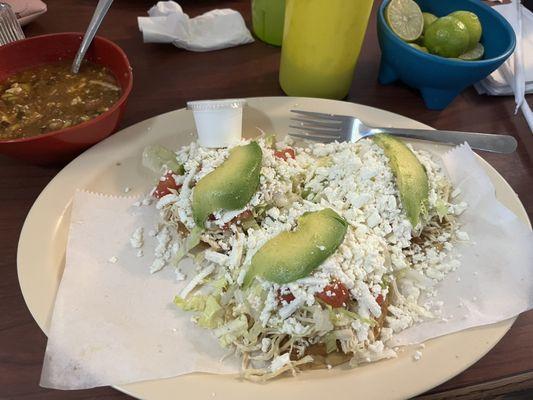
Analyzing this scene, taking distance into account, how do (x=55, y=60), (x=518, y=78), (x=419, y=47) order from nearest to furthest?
(x=55, y=60) → (x=419, y=47) → (x=518, y=78)

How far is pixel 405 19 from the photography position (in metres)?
1.86

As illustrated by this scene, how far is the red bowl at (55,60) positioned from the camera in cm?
138

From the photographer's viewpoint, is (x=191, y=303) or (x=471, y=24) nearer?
(x=191, y=303)

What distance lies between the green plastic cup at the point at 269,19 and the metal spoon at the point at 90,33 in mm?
659

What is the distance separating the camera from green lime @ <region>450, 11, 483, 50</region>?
182 cm

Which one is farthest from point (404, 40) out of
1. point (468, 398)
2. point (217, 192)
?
point (468, 398)

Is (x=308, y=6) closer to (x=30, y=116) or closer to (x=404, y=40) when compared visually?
(x=404, y=40)

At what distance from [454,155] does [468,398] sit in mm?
764

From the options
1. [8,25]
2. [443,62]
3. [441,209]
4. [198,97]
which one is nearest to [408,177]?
[441,209]

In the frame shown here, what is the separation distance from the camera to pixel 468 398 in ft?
3.91

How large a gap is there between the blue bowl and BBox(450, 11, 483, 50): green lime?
0.06 m

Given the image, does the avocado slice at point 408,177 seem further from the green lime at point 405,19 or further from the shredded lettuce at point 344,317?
the green lime at point 405,19

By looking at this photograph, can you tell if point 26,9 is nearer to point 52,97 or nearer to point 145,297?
point 52,97

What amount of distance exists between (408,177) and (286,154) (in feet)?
1.26
